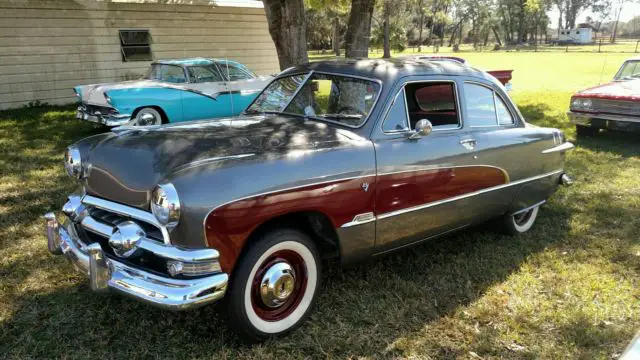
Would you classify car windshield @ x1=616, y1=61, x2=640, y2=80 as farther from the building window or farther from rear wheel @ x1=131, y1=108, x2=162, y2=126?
the building window

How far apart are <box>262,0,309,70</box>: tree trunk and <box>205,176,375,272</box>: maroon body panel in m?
5.53

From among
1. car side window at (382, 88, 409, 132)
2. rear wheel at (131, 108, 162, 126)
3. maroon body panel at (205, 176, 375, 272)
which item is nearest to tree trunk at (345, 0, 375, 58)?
rear wheel at (131, 108, 162, 126)

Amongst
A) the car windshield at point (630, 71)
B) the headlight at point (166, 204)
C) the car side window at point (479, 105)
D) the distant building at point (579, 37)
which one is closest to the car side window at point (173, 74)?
the car side window at point (479, 105)

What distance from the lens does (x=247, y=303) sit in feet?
9.44

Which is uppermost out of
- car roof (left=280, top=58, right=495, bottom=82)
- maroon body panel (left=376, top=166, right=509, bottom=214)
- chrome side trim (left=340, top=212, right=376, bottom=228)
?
car roof (left=280, top=58, right=495, bottom=82)

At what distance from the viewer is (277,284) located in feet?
9.72

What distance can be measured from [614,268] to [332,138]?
2.81 meters

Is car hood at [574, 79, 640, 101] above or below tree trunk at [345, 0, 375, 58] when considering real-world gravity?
below

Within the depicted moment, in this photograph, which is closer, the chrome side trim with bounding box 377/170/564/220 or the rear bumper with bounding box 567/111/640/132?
the chrome side trim with bounding box 377/170/564/220

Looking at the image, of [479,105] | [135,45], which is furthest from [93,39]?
[479,105]

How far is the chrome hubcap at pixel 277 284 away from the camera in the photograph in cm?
294

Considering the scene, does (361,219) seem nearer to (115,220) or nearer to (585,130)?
(115,220)

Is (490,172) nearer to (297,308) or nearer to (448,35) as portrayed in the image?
(297,308)

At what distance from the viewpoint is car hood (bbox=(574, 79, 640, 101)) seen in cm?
836
